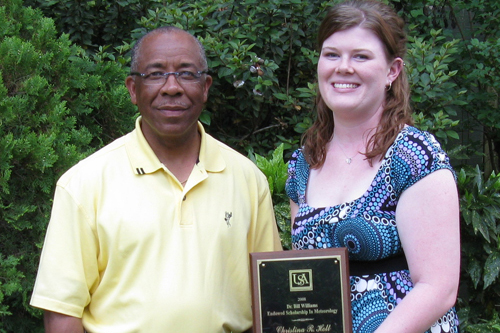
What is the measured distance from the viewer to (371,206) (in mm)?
2576

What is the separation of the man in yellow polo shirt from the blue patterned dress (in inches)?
19.4

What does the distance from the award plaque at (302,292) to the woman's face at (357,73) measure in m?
0.63

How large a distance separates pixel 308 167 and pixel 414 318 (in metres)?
0.91

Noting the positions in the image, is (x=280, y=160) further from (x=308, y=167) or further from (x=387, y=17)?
(x=387, y=17)

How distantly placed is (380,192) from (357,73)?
1.64ft

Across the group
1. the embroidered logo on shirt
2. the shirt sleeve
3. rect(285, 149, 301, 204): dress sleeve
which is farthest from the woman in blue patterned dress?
the shirt sleeve

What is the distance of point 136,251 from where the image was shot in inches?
103

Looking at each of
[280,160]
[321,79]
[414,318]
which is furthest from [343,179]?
[280,160]

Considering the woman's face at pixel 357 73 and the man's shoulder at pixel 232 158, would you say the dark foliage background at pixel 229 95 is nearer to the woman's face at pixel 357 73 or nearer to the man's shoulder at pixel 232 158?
the man's shoulder at pixel 232 158

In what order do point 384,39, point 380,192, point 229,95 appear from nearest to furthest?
point 380,192 → point 384,39 → point 229,95

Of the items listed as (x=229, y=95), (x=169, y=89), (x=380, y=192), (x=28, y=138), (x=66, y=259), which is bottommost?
(x=66, y=259)

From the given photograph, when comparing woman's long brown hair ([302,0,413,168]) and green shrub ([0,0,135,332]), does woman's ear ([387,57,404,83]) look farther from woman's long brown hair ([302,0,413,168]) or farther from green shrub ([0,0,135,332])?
green shrub ([0,0,135,332])

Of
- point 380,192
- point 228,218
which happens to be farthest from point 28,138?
point 380,192

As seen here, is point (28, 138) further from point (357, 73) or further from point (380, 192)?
point (380, 192)
